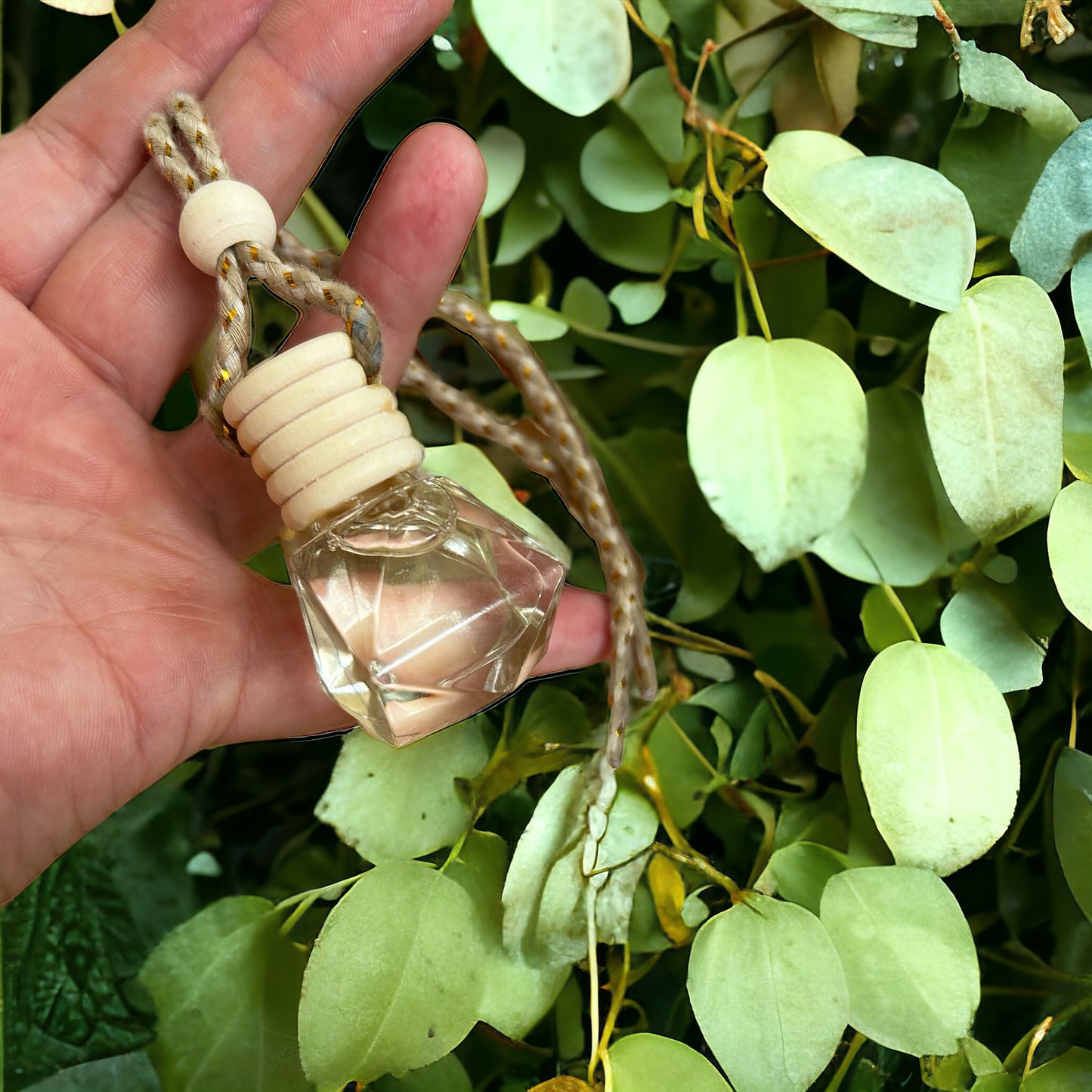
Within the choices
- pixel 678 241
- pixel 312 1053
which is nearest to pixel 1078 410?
pixel 678 241

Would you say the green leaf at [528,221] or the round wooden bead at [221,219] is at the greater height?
the round wooden bead at [221,219]

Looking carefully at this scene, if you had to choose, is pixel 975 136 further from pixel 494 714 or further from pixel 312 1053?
pixel 312 1053

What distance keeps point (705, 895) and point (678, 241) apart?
1.04 feet

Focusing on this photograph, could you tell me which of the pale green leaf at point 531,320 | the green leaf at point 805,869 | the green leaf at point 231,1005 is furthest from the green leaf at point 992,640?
the green leaf at point 231,1005

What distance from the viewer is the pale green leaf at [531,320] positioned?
1.53ft

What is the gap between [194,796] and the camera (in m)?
0.53

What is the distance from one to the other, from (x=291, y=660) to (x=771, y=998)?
250 mm

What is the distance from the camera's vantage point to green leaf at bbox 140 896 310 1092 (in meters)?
0.44

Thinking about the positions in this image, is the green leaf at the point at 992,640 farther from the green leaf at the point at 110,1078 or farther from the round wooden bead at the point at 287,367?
the green leaf at the point at 110,1078

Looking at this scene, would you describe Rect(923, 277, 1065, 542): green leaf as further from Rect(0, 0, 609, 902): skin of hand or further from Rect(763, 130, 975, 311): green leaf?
Rect(0, 0, 609, 902): skin of hand

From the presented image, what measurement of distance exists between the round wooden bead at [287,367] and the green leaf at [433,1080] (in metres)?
0.30

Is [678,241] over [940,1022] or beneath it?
over

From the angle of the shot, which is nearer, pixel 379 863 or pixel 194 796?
pixel 379 863

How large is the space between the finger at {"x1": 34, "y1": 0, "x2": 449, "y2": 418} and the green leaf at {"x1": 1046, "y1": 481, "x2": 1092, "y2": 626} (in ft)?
1.11
